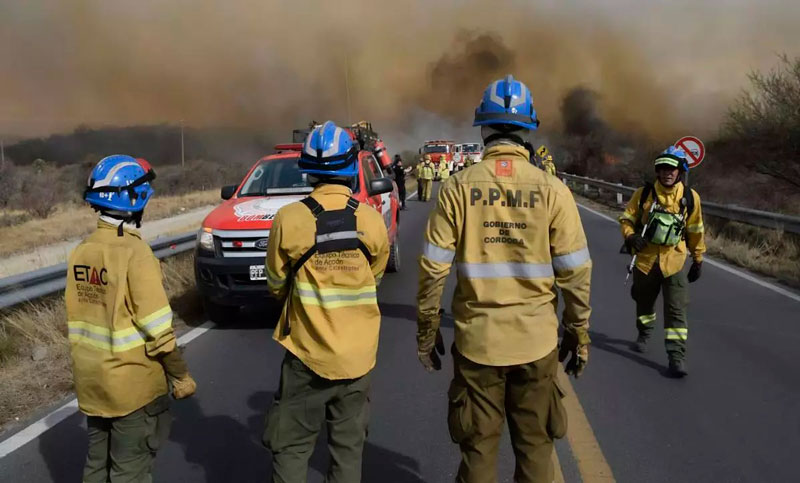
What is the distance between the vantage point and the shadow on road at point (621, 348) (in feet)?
16.2

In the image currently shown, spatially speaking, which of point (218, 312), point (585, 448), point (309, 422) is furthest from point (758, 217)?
point (309, 422)

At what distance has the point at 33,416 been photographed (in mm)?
4113

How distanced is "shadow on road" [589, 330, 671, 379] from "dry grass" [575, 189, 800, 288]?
3.84 meters

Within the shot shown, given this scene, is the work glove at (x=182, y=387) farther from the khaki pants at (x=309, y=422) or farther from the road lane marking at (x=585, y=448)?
the road lane marking at (x=585, y=448)

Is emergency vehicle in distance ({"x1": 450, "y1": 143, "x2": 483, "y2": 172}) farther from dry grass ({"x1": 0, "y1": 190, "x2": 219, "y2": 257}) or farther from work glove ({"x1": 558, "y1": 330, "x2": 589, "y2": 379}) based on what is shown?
work glove ({"x1": 558, "y1": 330, "x2": 589, "y2": 379})

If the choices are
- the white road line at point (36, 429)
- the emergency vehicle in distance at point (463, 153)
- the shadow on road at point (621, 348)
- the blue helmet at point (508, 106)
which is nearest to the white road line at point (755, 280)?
the shadow on road at point (621, 348)

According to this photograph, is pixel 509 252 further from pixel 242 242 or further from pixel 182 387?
pixel 242 242

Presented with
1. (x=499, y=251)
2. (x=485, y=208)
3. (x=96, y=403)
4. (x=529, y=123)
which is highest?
(x=529, y=123)

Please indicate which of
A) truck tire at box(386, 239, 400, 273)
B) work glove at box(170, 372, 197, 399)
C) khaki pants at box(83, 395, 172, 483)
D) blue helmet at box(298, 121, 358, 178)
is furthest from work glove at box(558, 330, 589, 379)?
truck tire at box(386, 239, 400, 273)

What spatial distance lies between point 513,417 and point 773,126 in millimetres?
17229

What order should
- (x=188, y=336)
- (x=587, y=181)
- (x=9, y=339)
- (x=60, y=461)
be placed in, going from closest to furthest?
(x=60, y=461) < (x=9, y=339) < (x=188, y=336) < (x=587, y=181)

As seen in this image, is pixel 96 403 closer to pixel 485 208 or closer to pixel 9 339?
pixel 485 208

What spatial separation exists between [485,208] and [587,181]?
73.6 ft

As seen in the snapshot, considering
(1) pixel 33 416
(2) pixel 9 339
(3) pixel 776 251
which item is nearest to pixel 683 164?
(1) pixel 33 416
